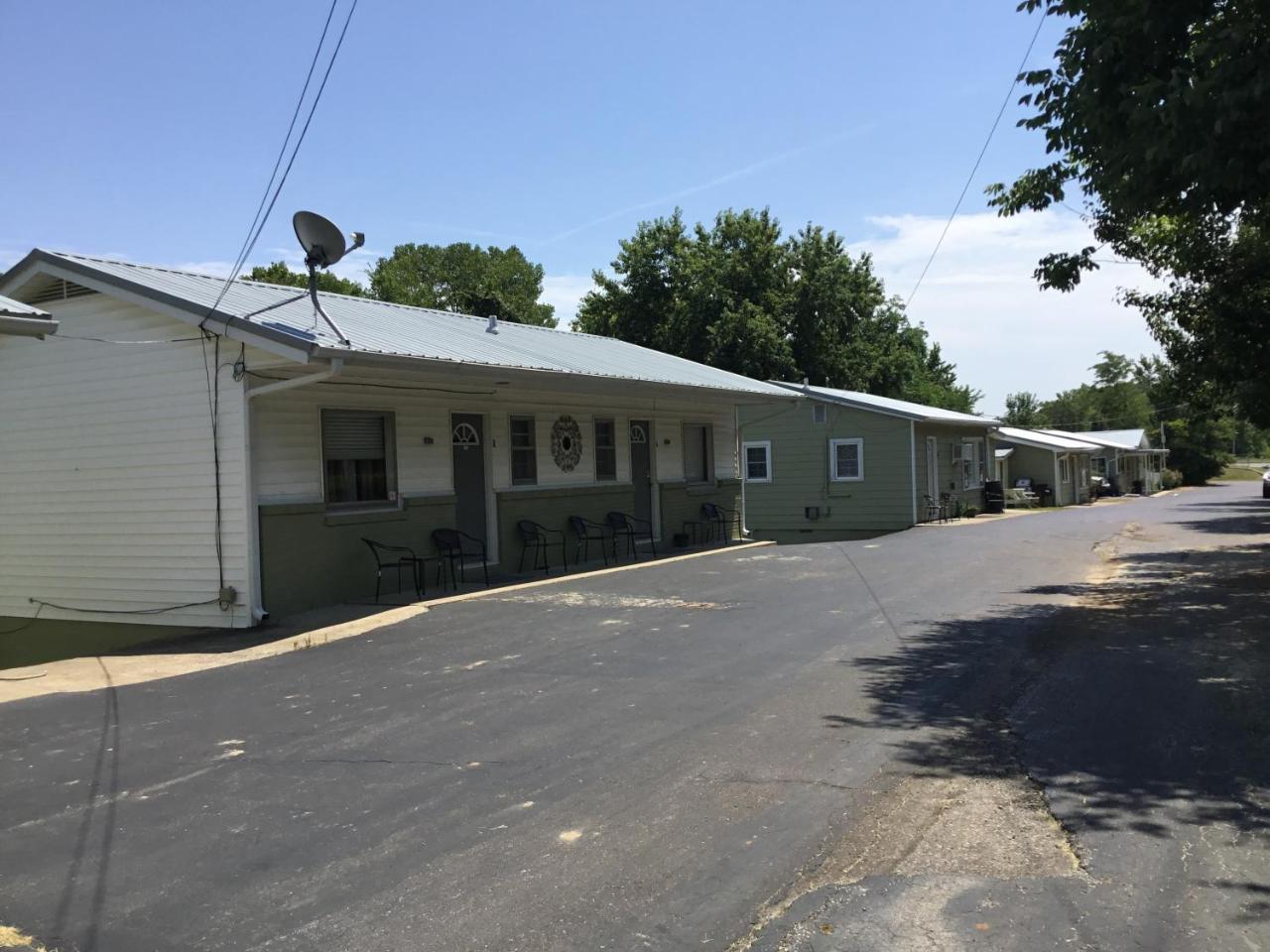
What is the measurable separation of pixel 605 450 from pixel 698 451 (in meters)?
3.23

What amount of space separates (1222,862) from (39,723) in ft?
22.5

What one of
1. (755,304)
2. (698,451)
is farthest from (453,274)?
(698,451)

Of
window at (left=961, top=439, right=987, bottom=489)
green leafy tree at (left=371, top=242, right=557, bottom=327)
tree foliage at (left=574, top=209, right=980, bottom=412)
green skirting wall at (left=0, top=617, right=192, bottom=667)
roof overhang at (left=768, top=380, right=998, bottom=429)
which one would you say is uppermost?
green leafy tree at (left=371, top=242, right=557, bottom=327)

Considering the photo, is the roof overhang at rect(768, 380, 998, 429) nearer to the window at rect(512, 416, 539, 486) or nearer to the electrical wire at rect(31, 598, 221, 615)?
the window at rect(512, 416, 539, 486)

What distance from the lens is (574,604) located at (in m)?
11.1

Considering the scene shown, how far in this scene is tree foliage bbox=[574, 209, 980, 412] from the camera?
3725cm

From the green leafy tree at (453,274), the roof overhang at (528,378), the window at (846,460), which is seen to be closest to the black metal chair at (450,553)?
the roof overhang at (528,378)

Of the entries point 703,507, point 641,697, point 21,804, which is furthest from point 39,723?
point 703,507

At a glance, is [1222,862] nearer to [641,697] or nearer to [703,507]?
[641,697]

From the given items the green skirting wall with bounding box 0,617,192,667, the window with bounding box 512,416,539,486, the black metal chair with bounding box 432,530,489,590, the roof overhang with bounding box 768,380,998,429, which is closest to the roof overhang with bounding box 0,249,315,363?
the green skirting wall with bounding box 0,617,192,667

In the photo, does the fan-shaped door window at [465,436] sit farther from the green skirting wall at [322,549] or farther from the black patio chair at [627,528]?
the black patio chair at [627,528]

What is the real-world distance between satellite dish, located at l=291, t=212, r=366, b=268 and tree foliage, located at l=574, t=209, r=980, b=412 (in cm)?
2692

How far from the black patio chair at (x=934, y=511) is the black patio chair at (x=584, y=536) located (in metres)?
13.8

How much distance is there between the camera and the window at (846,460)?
2636 centimetres
